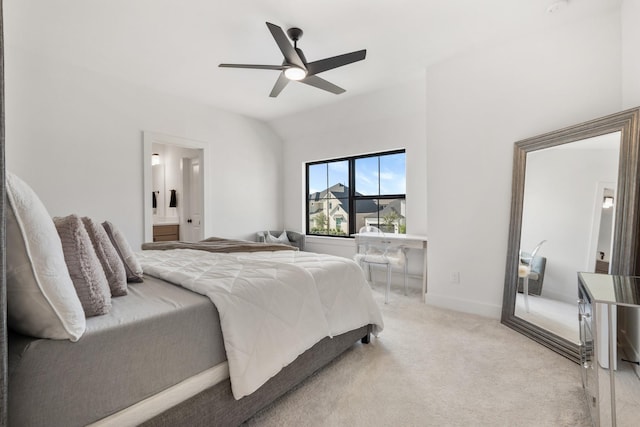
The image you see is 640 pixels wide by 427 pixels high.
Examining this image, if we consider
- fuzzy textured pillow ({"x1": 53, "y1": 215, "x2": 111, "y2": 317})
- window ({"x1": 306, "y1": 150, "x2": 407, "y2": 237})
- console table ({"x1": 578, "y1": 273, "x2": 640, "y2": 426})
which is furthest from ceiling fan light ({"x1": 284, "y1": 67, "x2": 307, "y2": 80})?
console table ({"x1": 578, "y1": 273, "x2": 640, "y2": 426})

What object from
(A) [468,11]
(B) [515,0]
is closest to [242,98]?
(A) [468,11]

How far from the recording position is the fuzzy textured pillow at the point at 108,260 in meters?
1.31

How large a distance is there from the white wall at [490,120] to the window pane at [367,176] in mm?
1357

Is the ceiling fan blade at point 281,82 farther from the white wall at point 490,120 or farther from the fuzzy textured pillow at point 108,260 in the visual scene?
the fuzzy textured pillow at point 108,260

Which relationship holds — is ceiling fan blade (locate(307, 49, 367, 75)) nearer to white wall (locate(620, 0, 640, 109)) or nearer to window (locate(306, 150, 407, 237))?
white wall (locate(620, 0, 640, 109))

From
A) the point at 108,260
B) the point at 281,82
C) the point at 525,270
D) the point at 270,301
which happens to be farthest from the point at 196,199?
the point at 525,270

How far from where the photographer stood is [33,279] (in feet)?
2.81

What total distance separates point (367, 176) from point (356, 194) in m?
0.34

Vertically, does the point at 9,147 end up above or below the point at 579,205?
above

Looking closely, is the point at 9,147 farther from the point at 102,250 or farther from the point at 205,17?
the point at 102,250

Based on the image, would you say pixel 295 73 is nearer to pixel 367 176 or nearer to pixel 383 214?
pixel 367 176

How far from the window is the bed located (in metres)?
2.45

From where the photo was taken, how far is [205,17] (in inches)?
93.4

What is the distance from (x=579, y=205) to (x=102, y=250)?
2.89m
